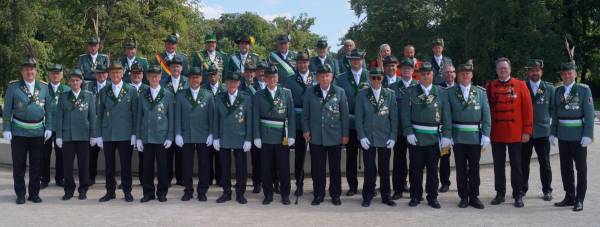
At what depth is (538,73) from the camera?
25.5 ft

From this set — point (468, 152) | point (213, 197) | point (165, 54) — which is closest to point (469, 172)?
point (468, 152)

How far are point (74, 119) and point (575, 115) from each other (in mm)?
6044

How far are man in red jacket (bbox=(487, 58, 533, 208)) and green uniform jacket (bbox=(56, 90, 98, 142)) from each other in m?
4.93

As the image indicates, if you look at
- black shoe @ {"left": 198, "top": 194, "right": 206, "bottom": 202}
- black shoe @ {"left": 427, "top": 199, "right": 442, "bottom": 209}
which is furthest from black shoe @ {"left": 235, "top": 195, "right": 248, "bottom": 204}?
black shoe @ {"left": 427, "top": 199, "right": 442, "bottom": 209}

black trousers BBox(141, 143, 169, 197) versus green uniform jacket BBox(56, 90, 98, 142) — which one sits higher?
green uniform jacket BBox(56, 90, 98, 142)

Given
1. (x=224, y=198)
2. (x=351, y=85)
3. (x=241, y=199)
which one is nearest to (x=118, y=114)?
(x=224, y=198)

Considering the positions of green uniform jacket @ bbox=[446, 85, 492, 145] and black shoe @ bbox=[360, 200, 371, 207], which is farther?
black shoe @ bbox=[360, 200, 371, 207]

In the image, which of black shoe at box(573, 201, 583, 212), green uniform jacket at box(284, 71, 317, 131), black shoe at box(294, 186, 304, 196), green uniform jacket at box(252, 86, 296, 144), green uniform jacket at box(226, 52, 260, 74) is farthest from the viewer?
green uniform jacket at box(226, 52, 260, 74)

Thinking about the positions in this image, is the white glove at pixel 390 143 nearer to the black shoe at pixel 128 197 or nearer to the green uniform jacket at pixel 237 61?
the green uniform jacket at pixel 237 61

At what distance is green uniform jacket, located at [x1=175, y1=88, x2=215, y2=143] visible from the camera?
299 inches

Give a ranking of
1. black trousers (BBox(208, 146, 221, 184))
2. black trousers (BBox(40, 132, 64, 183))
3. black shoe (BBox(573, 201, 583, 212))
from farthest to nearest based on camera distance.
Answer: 1. black trousers (BBox(208, 146, 221, 184))
2. black trousers (BBox(40, 132, 64, 183))
3. black shoe (BBox(573, 201, 583, 212))

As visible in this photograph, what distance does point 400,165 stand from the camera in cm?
800

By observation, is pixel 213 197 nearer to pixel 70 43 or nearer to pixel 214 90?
pixel 214 90

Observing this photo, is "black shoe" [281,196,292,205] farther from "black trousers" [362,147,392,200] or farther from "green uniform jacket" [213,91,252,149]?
"black trousers" [362,147,392,200]
